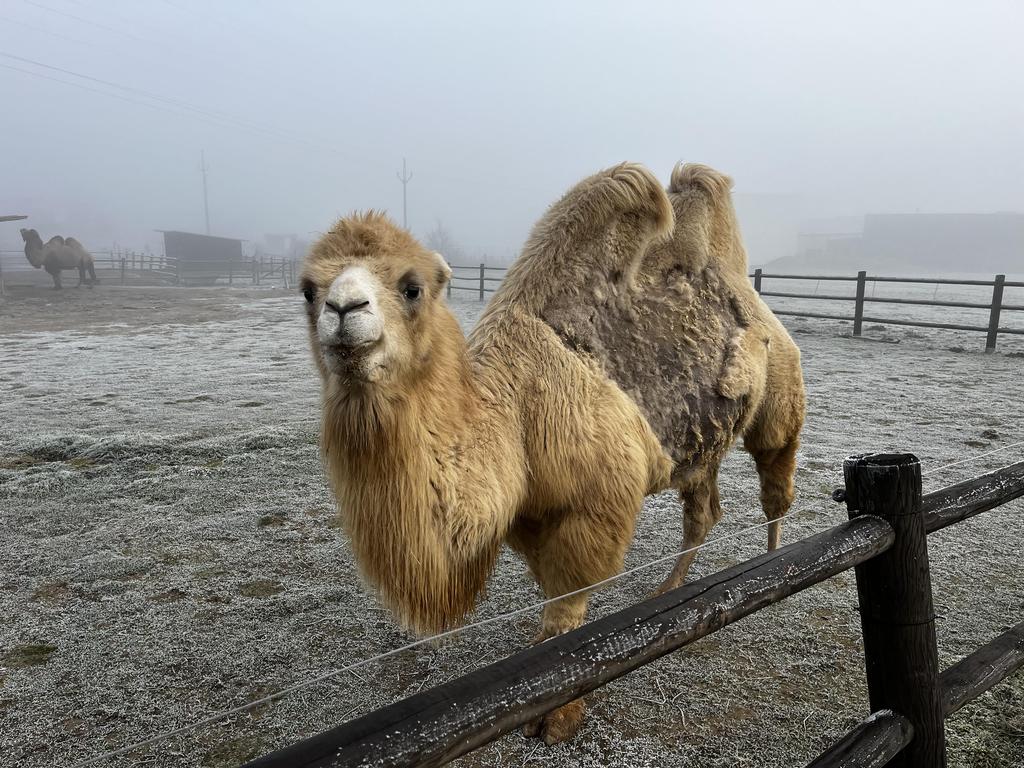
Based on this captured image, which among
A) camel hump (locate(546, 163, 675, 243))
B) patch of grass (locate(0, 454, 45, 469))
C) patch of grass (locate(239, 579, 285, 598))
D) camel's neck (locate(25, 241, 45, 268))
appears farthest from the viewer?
camel's neck (locate(25, 241, 45, 268))

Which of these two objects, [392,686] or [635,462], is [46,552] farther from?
[635,462]

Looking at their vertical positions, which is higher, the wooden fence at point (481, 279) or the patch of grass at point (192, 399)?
the wooden fence at point (481, 279)

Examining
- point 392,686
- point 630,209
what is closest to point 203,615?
point 392,686

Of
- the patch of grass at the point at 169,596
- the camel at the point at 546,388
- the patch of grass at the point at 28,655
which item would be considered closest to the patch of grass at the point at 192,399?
the patch of grass at the point at 169,596

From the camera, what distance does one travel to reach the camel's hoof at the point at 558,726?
7.82 feet

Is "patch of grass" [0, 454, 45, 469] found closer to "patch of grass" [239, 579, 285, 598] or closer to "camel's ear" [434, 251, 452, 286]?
"patch of grass" [239, 579, 285, 598]

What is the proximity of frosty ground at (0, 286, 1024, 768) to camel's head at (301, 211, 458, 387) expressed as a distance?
4.57ft

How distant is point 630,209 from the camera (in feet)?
9.43

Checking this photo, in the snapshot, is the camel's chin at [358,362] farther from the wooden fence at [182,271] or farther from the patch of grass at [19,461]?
the wooden fence at [182,271]

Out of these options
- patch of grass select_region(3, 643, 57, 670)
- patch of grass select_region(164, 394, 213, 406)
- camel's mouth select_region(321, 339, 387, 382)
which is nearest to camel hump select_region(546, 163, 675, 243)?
camel's mouth select_region(321, 339, 387, 382)

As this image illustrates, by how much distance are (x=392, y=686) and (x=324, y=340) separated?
1.55 meters

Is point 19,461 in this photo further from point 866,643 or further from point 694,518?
point 866,643

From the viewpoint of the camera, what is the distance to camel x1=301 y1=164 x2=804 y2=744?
2035 mm

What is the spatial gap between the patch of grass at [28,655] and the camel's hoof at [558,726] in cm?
200
